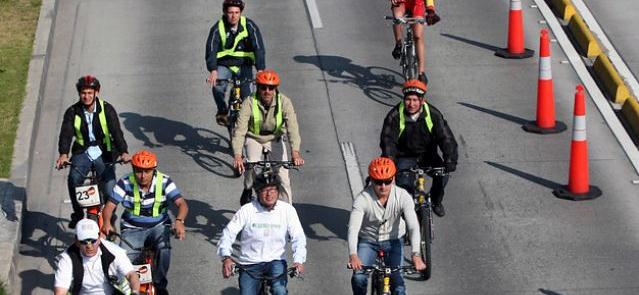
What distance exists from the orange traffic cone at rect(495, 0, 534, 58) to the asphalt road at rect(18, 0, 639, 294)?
0.36 m

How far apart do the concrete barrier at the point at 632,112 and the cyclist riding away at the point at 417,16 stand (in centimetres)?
263

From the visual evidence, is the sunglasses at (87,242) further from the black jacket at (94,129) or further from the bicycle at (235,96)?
the bicycle at (235,96)

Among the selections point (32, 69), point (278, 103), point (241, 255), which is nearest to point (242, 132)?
point (278, 103)

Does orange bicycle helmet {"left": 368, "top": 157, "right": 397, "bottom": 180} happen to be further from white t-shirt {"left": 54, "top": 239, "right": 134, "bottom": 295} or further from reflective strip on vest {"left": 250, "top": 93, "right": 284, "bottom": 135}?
reflective strip on vest {"left": 250, "top": 93, "right": 284, "bottom": 135}

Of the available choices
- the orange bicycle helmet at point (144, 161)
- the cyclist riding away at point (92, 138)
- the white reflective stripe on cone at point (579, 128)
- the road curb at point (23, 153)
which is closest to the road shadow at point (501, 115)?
the white reflective stripe on cone at point (579, 128)

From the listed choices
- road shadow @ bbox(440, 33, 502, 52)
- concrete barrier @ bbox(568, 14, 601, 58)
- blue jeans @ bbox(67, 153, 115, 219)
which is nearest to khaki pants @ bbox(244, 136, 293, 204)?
blue jeans @ bbox(67, 153, 115, 219)

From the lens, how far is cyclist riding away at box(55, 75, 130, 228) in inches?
629

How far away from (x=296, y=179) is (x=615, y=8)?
26.5 ft

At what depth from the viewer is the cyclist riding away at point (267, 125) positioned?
16.0 metres

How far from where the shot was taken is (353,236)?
13.4 m

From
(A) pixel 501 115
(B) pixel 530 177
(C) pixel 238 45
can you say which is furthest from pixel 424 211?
(A) pixel 501 115

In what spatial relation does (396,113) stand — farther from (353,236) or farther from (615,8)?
(615,8)

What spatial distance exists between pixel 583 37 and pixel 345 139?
4.92 metres

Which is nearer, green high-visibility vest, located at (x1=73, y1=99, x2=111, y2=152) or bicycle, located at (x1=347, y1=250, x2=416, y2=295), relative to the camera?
bicycle, located at (x1=347, y1=250, x2=416, y2=295)
